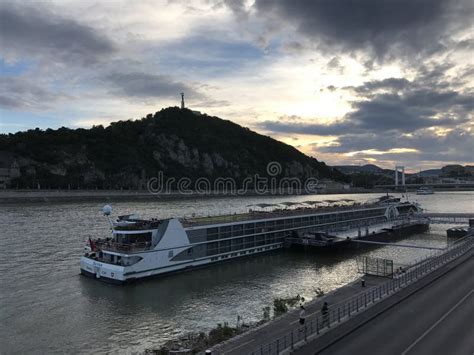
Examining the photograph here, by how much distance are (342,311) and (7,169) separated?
18277 centimetres

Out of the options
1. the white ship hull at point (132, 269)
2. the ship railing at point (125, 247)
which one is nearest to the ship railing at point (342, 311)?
the white ship hull at point (132, 269)

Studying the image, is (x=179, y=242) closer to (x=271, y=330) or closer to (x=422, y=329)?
(x=271, y=330)

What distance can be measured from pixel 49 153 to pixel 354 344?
649 ft

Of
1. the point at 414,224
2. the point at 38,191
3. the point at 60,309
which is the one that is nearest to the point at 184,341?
the point at 60,309

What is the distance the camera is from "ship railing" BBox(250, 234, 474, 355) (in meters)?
19.8

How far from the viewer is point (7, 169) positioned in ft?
574

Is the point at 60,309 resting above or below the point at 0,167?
below

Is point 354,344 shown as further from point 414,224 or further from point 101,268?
point 414,224

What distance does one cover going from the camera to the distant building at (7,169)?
169375 millimetres

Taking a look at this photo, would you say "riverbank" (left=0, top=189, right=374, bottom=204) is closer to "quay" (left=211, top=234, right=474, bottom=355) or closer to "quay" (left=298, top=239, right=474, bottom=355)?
"quay" (left=211, top=234, right=474, bottom=355)

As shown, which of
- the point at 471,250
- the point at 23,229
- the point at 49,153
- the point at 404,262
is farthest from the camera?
the point at 49,153

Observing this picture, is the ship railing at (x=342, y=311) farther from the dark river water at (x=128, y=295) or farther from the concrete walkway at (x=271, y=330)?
the dark river water at (x=128, y=295)

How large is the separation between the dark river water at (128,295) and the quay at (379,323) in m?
7.76

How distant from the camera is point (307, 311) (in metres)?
26.0
